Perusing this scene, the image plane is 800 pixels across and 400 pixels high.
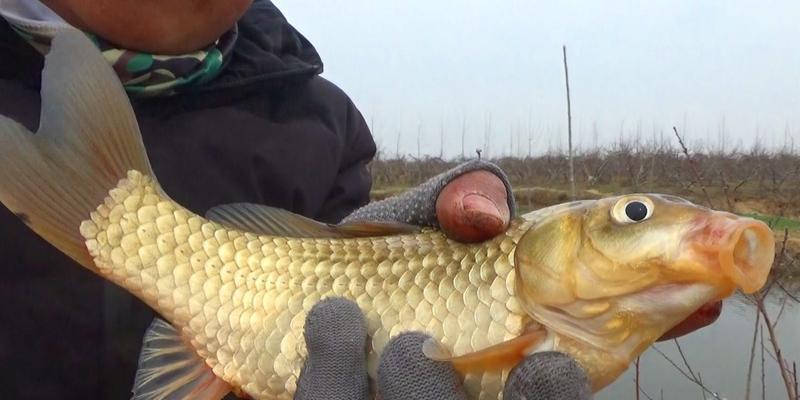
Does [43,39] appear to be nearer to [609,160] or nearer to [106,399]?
[106,399]

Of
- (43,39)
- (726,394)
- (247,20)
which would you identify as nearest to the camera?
(43,39)

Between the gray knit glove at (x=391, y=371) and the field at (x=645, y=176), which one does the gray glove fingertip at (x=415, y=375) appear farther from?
the field at (x=645, y=176)

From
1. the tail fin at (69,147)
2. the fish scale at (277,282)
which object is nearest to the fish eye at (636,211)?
the fish scale at (277,282)

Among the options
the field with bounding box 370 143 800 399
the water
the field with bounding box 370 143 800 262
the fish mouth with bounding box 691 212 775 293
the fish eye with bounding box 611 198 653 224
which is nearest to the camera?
the fish mouth with bounding box 691 212 775 293

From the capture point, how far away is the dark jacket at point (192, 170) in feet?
5.32

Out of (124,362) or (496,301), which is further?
(124,362)

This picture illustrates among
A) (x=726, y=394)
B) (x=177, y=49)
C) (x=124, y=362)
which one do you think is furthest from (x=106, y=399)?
(x=726, y=394)

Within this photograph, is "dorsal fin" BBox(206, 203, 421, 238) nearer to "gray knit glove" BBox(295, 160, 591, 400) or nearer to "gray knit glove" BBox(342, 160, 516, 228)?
"gray knit glove" BBox(342, 160, 516, 228)

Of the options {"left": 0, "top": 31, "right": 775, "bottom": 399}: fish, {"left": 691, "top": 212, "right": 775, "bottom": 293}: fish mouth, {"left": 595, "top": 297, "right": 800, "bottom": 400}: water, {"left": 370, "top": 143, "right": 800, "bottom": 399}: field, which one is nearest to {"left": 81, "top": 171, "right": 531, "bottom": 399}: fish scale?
{"left": 0, "top": 31, "right": 775, "bottom": 399}: fish

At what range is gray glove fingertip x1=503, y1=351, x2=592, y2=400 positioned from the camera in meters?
1.12

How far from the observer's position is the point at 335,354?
123cm

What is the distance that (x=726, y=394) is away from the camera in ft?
18.3

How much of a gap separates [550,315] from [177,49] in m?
1.15

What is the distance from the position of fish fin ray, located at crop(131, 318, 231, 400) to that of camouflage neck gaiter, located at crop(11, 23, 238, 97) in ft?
2.12
